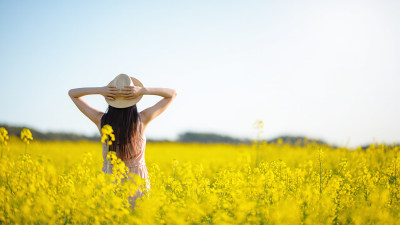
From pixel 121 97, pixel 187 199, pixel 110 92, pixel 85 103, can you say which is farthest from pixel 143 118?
pixel 187 199

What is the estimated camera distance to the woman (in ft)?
11.9

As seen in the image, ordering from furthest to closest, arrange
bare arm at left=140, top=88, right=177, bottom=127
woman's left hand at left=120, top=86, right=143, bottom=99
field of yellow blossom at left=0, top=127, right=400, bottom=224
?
bare arm at left=140, top=88, right=177, bottom=127 → woman's left hand at left=120, top=86, right=143, bottom=99 → field of yellow blossom at left=0, top=127, right=400, bottom=224

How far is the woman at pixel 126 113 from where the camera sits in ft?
11.9

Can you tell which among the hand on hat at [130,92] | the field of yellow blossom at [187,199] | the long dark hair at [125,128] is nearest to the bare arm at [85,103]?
the long dark hair at [125,128]

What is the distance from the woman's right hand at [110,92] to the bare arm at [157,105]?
0.32m

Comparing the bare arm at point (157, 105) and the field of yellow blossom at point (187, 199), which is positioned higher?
the bare arm at point (157, 105)

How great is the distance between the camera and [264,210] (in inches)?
117

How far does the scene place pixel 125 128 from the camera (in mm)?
3621

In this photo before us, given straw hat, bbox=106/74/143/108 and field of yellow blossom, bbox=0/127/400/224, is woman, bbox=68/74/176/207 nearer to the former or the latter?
straw hat, bbox=106/74/143/108

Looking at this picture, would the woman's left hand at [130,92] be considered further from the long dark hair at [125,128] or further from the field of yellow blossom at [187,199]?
the field of yellow blossom at [187,199]

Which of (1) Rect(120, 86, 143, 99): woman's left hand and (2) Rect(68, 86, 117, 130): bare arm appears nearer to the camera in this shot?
(1) Rect(120, 86, 143, 99): woman's left hand

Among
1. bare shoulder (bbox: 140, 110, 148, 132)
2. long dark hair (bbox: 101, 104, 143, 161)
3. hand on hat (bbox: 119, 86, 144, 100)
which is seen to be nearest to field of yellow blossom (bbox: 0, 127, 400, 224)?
long dark hair (bbox: 101, 104, 143, 161)

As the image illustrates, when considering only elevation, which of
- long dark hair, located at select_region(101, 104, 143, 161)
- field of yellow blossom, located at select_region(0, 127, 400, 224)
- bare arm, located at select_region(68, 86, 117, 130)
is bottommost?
field of yellow blossom, located at select_region(0, 127, 400, 224)

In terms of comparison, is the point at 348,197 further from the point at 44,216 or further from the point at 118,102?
the point at 44,216
